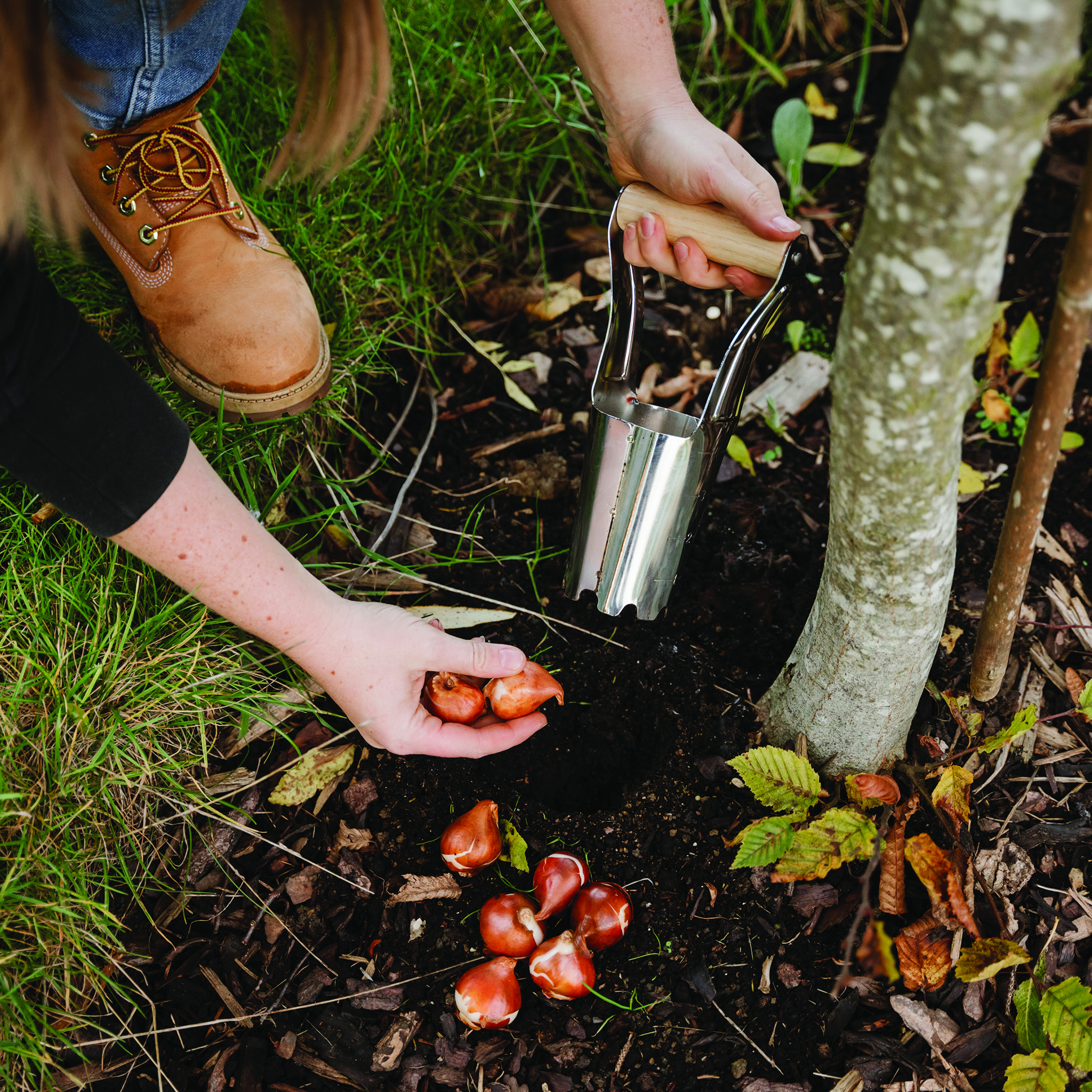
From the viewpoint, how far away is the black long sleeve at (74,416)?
1166mm

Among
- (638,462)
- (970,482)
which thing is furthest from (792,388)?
(638,462)

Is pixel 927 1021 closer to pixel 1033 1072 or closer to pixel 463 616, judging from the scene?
pixel 1033 1072

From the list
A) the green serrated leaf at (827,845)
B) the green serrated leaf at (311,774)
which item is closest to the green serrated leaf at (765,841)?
the green serrated leaf at (827,845)

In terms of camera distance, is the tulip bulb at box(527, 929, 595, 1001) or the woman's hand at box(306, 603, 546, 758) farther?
the woman's hand at box(306, 603, 546, 758)

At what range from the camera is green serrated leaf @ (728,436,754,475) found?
84.9 inches

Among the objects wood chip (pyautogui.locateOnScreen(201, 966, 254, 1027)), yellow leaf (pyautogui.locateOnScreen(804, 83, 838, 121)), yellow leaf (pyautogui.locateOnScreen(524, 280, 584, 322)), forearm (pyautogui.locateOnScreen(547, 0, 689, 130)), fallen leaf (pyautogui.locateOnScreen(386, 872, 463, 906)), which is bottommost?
wood chip (pyautogui.locateOnScreen(201, 966, 254, 1027))

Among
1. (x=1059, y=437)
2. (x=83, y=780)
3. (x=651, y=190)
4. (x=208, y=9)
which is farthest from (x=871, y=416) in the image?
(x=208, y=9)

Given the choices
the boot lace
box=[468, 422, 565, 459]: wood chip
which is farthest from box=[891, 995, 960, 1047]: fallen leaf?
the boot lace

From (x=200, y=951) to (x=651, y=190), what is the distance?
180cm

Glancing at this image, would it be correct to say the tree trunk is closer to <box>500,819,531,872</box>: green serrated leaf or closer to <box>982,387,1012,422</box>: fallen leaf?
<box>500,819,531,872</box>: green serrated leaf

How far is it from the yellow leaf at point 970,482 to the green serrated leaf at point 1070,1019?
1.12m

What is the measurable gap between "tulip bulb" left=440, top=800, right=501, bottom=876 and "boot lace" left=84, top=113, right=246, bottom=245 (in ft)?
5.16

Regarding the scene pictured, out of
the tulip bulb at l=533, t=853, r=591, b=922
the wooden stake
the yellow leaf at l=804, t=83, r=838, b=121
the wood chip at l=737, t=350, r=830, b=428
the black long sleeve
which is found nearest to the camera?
the wooden stake

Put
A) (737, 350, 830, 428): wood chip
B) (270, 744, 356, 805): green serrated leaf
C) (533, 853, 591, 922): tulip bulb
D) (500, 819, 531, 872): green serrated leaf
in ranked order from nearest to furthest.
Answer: (533, 853, 591, 922): tulip bulb, (500, 819, 531, 872): green serrated leaf, (270, 744, 356, 805): green serrated leaf, (737, 350, 830, 428): wood chip
